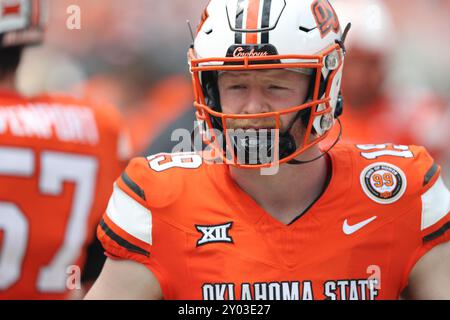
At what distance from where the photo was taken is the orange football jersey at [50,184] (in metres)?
2.78

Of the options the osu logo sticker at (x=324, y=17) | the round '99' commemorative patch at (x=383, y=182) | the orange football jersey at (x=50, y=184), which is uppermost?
the osu logo sticker at (x=324, y=17)

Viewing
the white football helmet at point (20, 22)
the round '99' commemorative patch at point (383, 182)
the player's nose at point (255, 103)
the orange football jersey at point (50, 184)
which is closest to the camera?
the player's nose at point (255, 103)

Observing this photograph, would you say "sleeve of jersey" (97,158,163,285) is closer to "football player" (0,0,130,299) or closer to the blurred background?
"football player" (0,0,130,299)

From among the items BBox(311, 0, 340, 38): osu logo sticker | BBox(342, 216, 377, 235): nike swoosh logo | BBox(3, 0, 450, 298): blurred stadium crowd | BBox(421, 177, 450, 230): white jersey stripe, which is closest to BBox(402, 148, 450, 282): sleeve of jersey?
BBox(421, 177, 450, 230): white jersey stripe

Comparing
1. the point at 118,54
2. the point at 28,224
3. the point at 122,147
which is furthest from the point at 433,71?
the point at 28,224

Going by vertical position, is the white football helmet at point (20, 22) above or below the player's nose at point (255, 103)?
above

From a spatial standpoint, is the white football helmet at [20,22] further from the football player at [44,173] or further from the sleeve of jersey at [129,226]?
the sleeve of jersey at [129,226]

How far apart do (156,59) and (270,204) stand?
115 inches

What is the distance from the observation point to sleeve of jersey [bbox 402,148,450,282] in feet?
6.71

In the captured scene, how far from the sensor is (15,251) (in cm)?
284

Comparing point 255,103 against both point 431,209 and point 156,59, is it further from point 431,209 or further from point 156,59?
point 156,59

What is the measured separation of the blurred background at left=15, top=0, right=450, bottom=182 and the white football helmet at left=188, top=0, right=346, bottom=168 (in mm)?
2232

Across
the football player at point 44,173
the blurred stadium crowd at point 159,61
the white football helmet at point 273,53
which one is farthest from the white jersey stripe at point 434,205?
the blurred stadium crowd at point 159,61

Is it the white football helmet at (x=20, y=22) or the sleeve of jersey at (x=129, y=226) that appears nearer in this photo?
the sleeve of jersey at (x=129, y=226)
